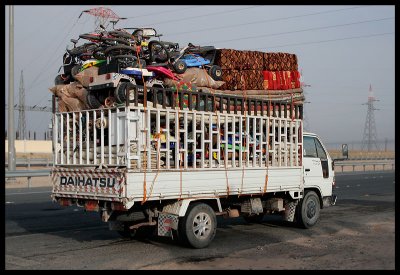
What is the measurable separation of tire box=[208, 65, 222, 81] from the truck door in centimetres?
259

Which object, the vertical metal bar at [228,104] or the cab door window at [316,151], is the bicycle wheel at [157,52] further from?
the cab door window at [316,151]

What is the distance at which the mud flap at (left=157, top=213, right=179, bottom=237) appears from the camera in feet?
29.8

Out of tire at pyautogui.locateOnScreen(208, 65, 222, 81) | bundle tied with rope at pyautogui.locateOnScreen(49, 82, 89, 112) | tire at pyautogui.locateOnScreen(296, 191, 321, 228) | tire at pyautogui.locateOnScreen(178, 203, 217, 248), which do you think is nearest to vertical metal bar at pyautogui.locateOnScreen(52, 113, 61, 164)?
bundle tied with rope at pyautogui.locateOnScreen(49, 82, 89, 112)

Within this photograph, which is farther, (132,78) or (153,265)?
(132,78)

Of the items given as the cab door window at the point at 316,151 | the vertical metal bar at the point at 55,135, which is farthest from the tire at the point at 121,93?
the cab door window at the point at 316,151

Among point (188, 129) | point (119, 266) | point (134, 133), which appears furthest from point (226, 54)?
point (119, 266)

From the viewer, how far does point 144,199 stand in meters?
8.66

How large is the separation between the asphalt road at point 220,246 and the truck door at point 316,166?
0.89 meters

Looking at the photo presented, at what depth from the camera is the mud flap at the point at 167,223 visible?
29.8 ft

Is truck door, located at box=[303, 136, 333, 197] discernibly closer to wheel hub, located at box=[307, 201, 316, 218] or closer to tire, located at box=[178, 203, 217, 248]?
wheel hub, located at box=[307, 201, 316, 218]

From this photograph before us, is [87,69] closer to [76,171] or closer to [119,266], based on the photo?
[76,171]

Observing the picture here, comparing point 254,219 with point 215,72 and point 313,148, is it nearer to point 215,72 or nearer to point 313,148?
point 313,148

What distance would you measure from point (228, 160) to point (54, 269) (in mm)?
3715

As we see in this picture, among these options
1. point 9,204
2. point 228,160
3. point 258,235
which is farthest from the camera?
point 9,204
